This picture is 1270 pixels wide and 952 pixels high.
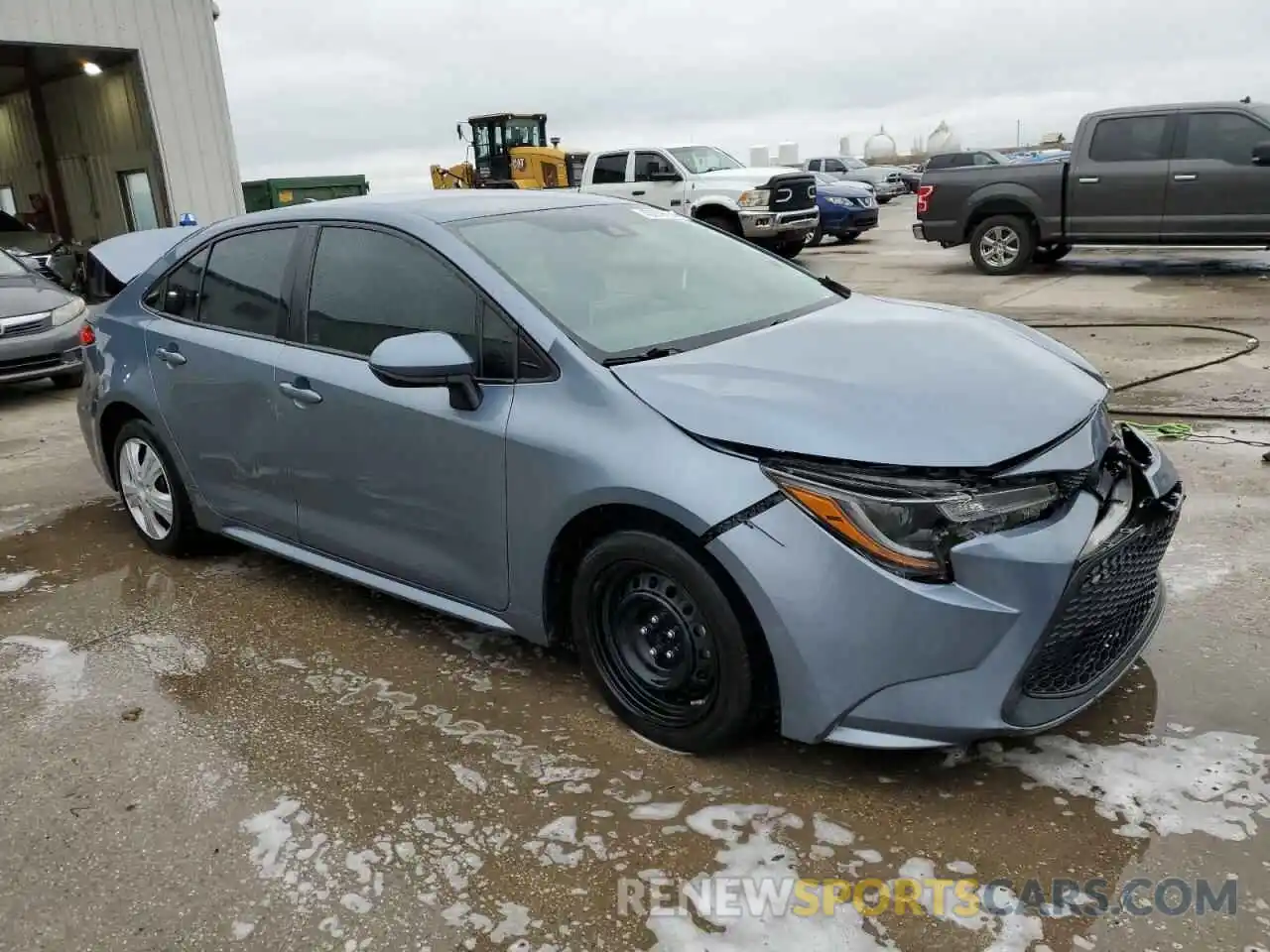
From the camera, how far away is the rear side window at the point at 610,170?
52.9 ft

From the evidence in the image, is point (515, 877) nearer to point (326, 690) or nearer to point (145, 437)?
point (326, 690)

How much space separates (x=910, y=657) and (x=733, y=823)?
0.62m

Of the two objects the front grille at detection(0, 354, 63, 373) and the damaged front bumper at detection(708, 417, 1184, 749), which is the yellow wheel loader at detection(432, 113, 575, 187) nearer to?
the front grille at detection(0, 354, 63, 373)

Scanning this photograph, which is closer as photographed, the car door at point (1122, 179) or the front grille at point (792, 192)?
the car door at point (1122, 179)

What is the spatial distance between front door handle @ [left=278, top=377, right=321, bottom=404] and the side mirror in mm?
567

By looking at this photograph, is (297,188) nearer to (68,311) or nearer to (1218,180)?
(68,311)

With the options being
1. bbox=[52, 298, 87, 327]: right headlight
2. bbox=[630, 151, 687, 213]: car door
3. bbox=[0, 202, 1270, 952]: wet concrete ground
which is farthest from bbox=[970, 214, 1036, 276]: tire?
bbox=[52, 298, 87, 327]: right headlight

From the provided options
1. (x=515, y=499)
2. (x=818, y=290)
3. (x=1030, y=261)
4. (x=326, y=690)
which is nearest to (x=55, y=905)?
(x=326, y=690)

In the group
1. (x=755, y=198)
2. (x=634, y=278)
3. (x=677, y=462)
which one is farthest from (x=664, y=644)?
(x=755, y=198)

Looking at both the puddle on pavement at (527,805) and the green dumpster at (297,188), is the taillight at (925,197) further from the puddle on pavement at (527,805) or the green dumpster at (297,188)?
the green dumpster at (297,188)

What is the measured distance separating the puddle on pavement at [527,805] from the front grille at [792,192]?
12175 millimetres

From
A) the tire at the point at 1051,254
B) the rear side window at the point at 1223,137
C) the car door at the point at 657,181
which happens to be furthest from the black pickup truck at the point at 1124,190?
the car door at the point at 657,181

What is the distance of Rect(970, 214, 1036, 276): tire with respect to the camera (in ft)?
41.0

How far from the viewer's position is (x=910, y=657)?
7.65 feet
